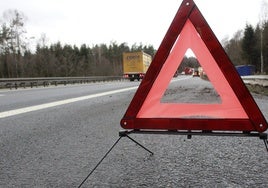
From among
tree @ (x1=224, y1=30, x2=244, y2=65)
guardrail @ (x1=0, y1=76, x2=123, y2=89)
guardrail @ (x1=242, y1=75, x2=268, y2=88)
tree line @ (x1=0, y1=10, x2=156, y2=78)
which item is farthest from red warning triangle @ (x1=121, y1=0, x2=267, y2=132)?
tree @ (x1=224, y1=30, x2=244, y2=65)

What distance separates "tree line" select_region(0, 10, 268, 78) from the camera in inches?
2564

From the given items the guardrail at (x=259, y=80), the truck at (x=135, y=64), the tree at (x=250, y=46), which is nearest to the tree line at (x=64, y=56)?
the tree at (x=250, y=46)

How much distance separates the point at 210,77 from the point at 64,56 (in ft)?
308

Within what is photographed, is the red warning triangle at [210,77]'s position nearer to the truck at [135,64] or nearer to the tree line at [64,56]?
the truck at [135,64]

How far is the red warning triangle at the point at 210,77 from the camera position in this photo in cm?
230

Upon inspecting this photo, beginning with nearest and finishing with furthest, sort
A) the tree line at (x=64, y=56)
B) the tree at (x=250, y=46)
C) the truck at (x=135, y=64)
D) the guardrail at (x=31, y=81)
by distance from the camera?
the guardrail at (x=31, y=81)
the truck at (x=135, y=64)
the tree line at (x=64, y=56)
the tree at (x=250, y=46)

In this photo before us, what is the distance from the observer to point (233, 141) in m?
3.94

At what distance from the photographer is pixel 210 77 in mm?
2557

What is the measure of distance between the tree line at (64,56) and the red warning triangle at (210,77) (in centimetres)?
6068

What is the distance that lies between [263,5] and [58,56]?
54.4m

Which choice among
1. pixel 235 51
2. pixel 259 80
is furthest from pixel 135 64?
pixel 235 51

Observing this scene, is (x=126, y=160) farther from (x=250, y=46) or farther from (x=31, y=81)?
(x=250, y=46)

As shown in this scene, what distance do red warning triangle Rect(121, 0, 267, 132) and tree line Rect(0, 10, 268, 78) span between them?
60.7 metres

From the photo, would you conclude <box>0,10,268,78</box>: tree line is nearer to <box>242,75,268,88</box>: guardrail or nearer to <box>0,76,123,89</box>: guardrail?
<box>0,76,123,89</box>: guardrail
